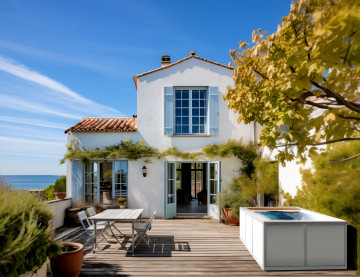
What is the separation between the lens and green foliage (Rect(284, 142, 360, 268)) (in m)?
4.68

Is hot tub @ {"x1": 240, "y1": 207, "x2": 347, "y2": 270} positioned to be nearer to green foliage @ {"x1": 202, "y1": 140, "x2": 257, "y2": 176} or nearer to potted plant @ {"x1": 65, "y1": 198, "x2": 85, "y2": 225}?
green foliage @ {"x1": 202, "y1": 140, "x2": 257, "y2": 176}

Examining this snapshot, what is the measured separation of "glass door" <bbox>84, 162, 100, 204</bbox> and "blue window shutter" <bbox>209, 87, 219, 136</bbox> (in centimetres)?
465

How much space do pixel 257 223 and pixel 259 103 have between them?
291cm

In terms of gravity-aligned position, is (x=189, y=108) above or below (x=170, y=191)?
above

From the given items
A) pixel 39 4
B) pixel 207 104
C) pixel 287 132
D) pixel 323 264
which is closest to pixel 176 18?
pixel 39 4

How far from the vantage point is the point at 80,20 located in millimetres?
6012

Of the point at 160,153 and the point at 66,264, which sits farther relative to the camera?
the point at 160,153

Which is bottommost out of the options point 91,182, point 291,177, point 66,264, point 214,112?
point 66,264

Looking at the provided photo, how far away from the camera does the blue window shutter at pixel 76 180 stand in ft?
31.2

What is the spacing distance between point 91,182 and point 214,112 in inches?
216

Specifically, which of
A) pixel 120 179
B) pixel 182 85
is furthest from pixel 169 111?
pixel 120 179

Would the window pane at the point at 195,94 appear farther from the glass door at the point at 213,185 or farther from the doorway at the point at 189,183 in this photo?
the doorway at the point at 189,183

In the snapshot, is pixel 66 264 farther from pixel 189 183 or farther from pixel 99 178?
pixel 189 183

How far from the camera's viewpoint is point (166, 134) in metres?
9.59
